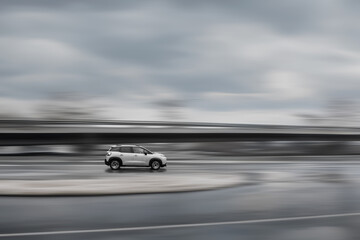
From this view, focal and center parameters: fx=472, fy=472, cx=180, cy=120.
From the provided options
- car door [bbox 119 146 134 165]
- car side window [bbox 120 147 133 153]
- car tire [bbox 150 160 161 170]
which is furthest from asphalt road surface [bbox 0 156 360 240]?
car side window [bbox 120 147 133 153]

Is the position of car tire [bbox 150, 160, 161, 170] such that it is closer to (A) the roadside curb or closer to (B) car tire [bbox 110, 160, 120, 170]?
(B) car tire [bbox 110, 160, 120, 170]

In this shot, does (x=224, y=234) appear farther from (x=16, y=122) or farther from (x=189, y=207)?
(x=16, y=122)

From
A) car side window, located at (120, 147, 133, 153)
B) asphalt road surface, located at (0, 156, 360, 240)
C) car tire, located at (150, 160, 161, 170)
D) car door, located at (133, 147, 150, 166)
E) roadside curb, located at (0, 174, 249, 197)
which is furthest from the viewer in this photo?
car door, located at (133, 147, 150, 166)

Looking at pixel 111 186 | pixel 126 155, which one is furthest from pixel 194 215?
pixel 126 155

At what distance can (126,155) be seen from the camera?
23438 mm

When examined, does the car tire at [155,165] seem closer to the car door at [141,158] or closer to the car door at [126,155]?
the car door at [141,158]

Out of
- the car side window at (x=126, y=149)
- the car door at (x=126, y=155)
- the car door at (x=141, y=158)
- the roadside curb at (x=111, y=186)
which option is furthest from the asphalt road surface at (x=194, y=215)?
the car side window at (x=126, y=149)

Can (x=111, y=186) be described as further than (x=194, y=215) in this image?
Yes

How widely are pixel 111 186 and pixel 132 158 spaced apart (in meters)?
8.85

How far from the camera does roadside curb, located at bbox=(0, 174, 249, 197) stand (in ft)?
43.5

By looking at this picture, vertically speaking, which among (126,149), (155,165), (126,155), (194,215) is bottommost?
(194,215)

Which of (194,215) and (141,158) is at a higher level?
(141,158)

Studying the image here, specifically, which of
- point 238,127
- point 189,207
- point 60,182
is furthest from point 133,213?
point 238,127

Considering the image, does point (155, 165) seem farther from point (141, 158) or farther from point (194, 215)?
point (194, 215)
